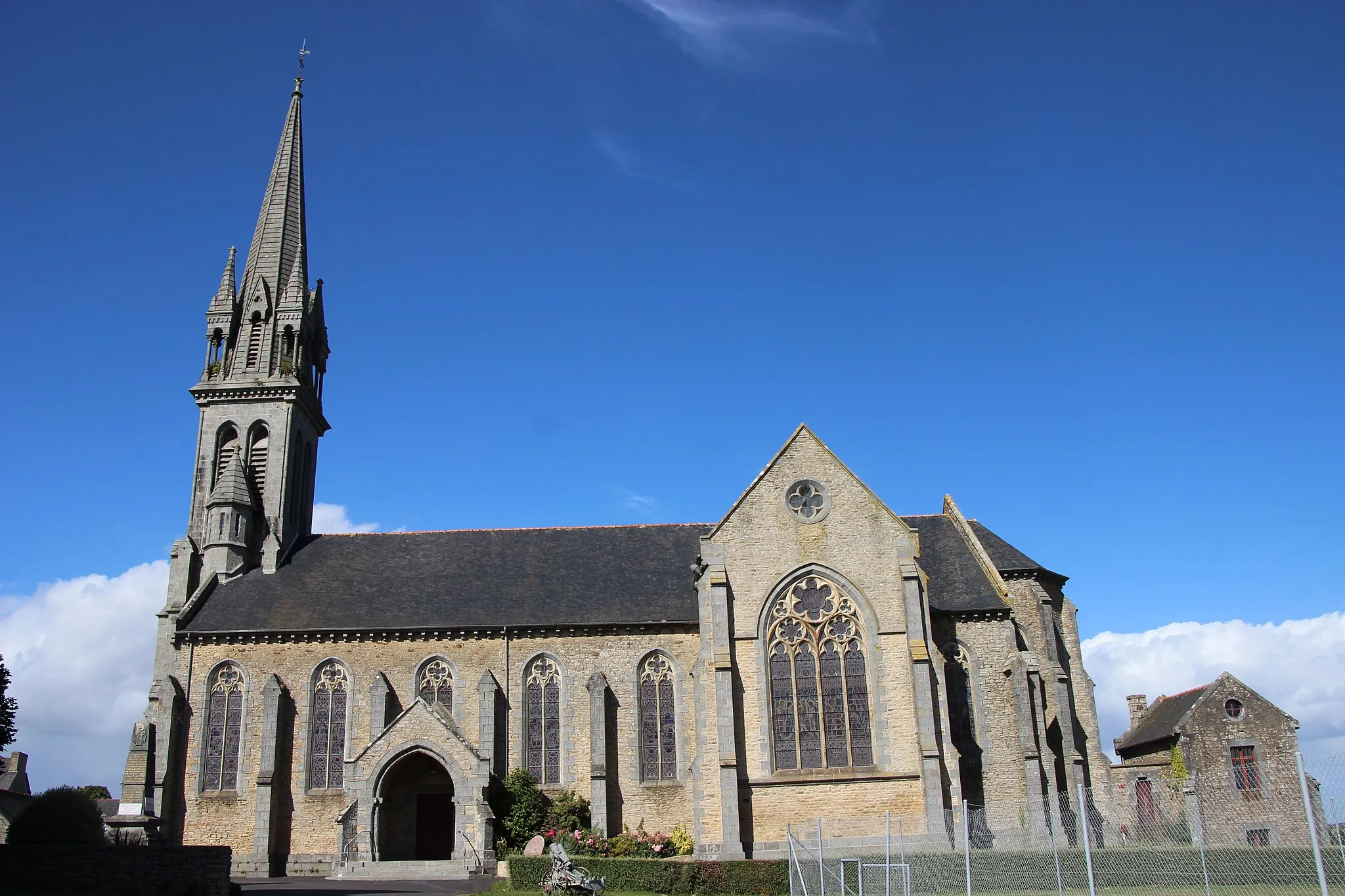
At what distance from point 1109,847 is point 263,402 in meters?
34.5

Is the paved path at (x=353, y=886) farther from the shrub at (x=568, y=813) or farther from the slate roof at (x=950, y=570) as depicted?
the slate roof at (x=950, y=570)

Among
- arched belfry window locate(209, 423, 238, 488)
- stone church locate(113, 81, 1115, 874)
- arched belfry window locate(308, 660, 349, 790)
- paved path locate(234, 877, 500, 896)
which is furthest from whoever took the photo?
arched belfry window locate(209, 423, 238, 488)

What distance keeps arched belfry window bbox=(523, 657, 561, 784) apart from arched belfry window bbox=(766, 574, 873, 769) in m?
7.49

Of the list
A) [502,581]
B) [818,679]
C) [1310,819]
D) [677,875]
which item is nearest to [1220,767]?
[818,679]

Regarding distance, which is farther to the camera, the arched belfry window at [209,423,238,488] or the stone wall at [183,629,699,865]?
the arched belfry window at [209,423,238,488]

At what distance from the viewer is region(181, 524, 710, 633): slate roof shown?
116 ft

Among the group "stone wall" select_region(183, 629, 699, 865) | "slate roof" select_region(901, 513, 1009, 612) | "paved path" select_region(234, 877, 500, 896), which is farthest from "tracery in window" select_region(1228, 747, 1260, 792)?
"paved path" select_region(234, 877, 500, 896)

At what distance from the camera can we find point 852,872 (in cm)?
2394

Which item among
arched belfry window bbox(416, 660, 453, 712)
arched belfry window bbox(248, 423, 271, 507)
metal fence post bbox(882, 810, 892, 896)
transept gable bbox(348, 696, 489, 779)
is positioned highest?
arched belfry window bbox(248, 423, 271, 507)

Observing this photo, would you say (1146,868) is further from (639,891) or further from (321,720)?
(321,720)

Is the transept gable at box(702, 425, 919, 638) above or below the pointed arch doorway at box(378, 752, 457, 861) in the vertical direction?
above

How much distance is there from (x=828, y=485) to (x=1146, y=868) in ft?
52.5

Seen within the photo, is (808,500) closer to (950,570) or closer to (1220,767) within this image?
(950,570)

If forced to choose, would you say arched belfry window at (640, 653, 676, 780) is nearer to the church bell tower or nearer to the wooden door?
the wooden door
